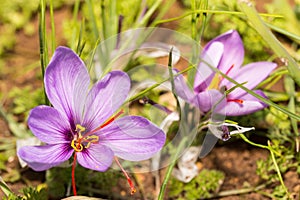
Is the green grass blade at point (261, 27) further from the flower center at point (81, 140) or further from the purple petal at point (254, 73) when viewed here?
the flower center at point (81, 140)

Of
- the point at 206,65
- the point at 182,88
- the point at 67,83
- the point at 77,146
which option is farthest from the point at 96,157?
the point at 206,65

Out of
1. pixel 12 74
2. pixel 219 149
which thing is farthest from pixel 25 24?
pixel 219 149

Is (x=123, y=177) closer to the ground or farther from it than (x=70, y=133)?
closer to the ground

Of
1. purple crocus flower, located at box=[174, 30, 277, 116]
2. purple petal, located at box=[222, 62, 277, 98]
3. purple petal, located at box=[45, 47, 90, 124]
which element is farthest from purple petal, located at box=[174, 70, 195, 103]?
purple petal, located at box=[45, 47, 90, 124]

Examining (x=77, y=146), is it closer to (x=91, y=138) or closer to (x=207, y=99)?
(x=91, y=138)

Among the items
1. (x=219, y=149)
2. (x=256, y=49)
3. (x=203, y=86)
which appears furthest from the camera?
(x=256, y=49)

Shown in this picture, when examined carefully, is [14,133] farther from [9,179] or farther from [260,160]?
[260,160]

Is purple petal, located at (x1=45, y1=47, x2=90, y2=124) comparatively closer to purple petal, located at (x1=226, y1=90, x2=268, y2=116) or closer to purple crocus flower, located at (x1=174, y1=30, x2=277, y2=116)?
purple crocus flower, located at (x1=174, y1=30, x2=277, y2=116)
